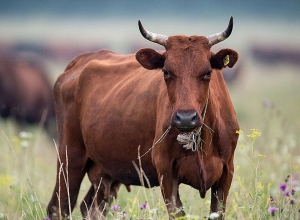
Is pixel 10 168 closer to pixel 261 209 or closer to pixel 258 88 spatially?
pixel 261 209

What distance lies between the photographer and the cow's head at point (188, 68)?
729cm

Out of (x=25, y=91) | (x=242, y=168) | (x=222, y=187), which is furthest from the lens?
(x=25, y=91)

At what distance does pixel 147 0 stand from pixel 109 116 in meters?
27.9

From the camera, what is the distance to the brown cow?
25.1ft

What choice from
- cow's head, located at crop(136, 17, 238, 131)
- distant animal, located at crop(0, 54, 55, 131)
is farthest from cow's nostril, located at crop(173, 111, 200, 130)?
distant animal, located at crop(0, 54, 55, 131)

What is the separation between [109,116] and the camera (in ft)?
30.7

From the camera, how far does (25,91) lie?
2012cm

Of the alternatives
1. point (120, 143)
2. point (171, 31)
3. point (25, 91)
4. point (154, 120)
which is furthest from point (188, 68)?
point (171, 31)

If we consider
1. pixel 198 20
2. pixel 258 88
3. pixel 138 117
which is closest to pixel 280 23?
pixel 198 20

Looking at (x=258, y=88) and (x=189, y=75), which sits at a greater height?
(x=189, y=75)

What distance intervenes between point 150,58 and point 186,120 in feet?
3.62

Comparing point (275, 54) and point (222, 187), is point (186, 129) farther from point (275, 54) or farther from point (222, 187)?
point (275, 54)

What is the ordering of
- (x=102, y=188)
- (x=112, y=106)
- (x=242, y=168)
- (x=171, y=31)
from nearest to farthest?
(x=112, y=106) → (x=102, y=188) → (x=242, y=168) → (x=171, y=31)

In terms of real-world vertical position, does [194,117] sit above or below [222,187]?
above
